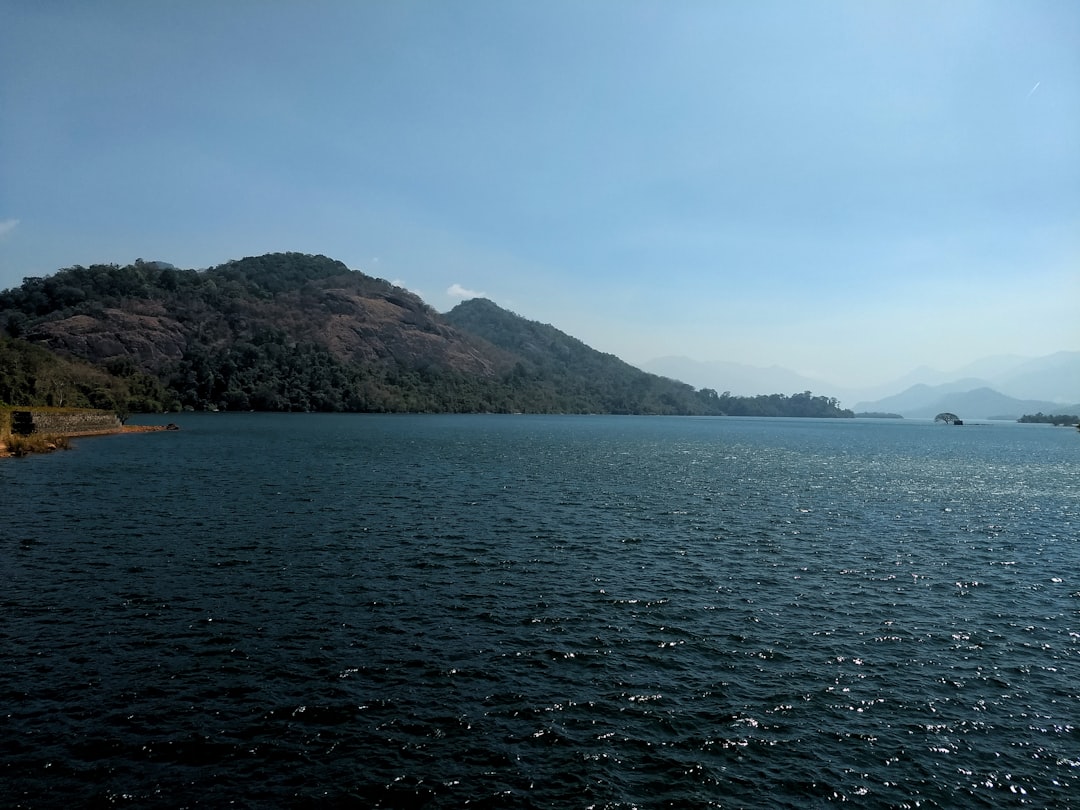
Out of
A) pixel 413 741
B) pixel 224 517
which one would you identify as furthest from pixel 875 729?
pixel 224 517

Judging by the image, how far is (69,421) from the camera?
340 feet

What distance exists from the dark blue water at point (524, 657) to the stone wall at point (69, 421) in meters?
53.5

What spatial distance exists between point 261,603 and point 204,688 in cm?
796

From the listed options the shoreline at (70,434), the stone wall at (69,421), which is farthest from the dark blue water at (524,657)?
the stone wall at (69,421)

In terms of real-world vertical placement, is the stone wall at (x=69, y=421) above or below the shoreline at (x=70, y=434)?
above

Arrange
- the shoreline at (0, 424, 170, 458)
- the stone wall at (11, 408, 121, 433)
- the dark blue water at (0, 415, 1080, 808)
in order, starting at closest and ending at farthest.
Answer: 1. the dark blue water at (0, 415, 1080, 808)
2. the shoreline at (0, 424, 170, 458)
3. the stone wall at (11, 408, 121, 433)

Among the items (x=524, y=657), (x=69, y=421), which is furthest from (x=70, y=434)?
(x=524, y=657)

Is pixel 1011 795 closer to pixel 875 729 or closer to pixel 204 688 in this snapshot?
pixel 875 729

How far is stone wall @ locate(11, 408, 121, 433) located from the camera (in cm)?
9206

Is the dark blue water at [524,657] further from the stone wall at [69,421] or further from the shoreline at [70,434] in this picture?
the stone wall at [69,421]

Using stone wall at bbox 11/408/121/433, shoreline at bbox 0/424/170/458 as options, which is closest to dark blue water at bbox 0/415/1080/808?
shoreline at bbox 0/424/170/458

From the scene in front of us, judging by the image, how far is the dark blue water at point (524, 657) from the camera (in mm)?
15523

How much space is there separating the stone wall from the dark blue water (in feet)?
175

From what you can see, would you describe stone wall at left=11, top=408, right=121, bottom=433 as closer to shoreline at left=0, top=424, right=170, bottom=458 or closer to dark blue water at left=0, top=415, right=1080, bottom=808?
shoreline at left=0, top=424, right=170, bottom=458
